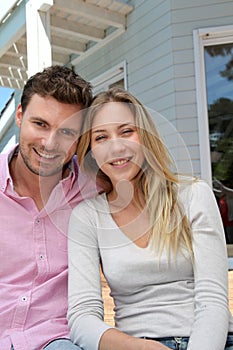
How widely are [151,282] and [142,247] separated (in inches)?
3.6

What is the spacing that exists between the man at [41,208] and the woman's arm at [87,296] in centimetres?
6

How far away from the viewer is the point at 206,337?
41.5 inches

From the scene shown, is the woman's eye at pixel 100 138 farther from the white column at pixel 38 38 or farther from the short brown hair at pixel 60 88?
the white column at pixel 38 38

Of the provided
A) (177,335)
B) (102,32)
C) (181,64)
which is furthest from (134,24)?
(177,335)

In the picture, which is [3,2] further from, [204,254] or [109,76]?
[204,254]

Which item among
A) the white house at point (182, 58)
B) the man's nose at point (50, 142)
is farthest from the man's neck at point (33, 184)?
the white house at point (182, 58)

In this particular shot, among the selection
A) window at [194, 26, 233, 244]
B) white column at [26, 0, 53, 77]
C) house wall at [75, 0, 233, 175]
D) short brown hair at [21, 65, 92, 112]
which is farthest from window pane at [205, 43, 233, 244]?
short brown hair at [21, 65, 92, 112]

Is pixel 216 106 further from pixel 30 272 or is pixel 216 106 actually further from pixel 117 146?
pixel 30 272

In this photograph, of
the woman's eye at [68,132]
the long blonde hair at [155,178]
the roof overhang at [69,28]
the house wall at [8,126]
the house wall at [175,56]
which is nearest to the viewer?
the long blonde hair at [155,178]

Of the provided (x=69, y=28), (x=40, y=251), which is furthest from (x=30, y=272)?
(x=69, y=28)

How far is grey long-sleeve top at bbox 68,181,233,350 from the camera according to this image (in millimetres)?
1120

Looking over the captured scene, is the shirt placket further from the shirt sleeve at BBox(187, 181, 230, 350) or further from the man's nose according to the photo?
the shirt sleeve at BBox(187, 181, 230, 350)

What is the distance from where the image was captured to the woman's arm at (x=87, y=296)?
106 centimetres

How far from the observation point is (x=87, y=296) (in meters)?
1.17
